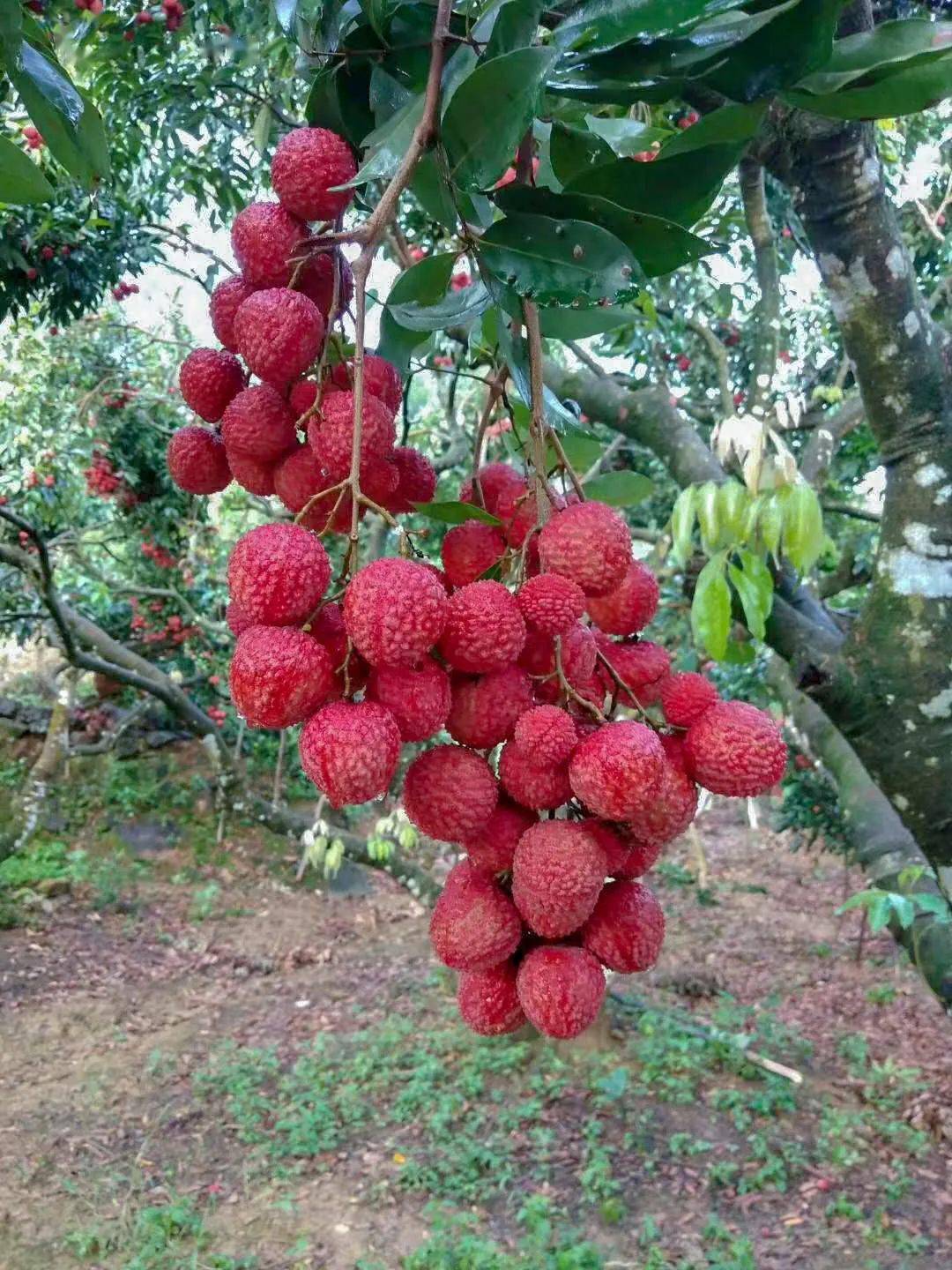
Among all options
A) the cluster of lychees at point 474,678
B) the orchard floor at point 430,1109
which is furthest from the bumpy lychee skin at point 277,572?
the orchard floor at point 430,1109

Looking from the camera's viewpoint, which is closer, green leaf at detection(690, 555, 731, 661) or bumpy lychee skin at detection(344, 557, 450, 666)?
bumpy lychee skin at detection(344, 557, 450, 666)

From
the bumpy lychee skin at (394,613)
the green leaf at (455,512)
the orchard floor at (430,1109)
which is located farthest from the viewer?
the orchard floor at (430,1109)

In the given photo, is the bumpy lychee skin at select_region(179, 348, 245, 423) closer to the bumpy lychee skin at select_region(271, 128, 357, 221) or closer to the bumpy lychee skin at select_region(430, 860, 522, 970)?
the bumpy lychee skin at select_region(271, 128, 357, 221)

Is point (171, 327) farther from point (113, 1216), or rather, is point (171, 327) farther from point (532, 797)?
point (532, 797)

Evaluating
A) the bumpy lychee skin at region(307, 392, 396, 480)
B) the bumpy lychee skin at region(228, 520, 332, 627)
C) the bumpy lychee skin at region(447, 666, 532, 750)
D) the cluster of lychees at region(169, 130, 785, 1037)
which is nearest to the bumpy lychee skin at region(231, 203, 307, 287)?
the cluster of lychees at region(169, 130, 785, 1037)

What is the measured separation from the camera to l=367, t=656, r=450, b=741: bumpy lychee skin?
0.61 metres

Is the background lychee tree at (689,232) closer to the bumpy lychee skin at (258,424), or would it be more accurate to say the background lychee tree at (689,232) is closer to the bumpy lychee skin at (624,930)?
the bumpy lychee skin at (258,424)

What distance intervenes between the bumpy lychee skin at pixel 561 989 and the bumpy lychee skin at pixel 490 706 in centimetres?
16

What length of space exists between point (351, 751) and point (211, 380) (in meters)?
0.34

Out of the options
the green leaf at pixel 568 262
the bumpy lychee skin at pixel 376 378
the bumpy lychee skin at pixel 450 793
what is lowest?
the bumpy lychee skin at pixel 450 793

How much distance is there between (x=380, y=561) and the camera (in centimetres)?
58

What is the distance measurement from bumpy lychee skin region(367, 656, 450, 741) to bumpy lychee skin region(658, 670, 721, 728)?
18cm

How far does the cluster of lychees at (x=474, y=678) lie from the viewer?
604 millimetres

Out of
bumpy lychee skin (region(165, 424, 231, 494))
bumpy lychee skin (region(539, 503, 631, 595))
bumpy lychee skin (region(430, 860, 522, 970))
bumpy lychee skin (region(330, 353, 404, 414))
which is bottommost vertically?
bumpy lychee skin (region(430, 860, 522, 970))
